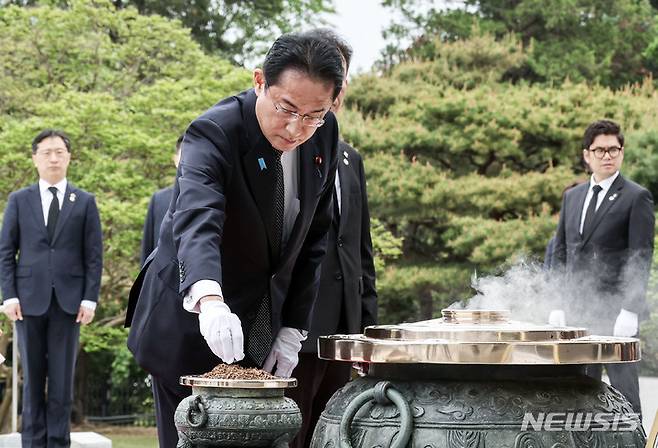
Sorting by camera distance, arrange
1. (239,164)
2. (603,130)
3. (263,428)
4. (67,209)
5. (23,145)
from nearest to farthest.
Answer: (263,428) < (239,164) < (603,130) < (67,209) < (23,145)

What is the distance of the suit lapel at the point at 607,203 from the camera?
267 inches

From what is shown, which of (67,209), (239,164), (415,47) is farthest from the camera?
(415,47)

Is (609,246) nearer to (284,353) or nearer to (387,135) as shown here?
(284,353)

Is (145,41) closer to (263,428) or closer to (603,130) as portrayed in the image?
(603,130)

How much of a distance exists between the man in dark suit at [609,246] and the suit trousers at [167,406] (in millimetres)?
3685

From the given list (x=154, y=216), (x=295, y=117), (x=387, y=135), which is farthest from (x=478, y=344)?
(x=387, y=135)

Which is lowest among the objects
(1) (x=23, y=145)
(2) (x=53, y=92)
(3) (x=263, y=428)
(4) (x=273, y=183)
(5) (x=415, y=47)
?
(3) (x=263, y=428)

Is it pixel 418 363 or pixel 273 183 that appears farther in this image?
pixel 273 183

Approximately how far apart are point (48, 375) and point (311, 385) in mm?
3570

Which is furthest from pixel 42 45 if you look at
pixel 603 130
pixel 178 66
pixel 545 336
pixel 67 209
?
pixel 545 336

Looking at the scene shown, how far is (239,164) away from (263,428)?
85 cm

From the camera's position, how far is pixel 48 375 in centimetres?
730

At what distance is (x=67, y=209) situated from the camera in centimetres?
754

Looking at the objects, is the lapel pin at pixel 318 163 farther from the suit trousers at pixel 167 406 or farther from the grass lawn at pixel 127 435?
the grass lawn at pixel 127 435
